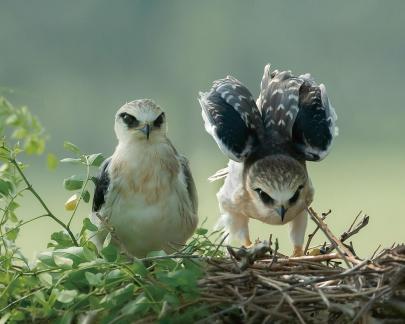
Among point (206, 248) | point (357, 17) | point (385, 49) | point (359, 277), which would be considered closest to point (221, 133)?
point (206, 248)

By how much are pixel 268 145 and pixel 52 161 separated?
3149 millimetres

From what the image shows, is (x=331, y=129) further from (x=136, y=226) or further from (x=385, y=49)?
(x=385, y=49)

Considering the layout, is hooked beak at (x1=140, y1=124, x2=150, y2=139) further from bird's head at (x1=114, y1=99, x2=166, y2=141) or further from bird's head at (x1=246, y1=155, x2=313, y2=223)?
bird's head at (x1=246, y1=155, x2=313, y2=223)

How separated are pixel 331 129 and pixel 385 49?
16291 mm

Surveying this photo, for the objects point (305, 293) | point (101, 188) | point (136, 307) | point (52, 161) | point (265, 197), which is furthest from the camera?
point (265, 197)

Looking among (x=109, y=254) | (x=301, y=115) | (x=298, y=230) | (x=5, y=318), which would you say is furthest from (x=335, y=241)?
(x=301, y=115)

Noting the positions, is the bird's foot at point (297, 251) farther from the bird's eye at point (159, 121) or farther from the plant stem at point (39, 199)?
the plant stem at point (39, 199)

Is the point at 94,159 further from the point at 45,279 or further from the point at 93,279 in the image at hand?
the point at 93,279

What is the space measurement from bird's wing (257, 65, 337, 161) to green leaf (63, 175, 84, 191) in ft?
7.30

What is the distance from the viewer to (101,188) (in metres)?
5.64

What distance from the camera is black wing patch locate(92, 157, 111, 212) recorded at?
222 inches

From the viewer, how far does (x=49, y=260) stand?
14.0 feet

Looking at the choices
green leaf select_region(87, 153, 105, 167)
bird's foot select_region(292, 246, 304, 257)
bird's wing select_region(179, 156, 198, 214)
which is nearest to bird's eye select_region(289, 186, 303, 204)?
bird's foot select_region(292, 246, 304, 257)

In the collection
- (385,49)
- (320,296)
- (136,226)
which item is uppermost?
(385,49)
